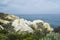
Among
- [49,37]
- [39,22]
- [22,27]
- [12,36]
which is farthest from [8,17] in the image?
[49,37]

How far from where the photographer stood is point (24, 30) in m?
23.3

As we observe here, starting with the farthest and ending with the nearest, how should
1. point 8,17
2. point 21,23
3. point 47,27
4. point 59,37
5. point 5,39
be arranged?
point 8,17 < point 47,27 < point 21,23 < point 5,39 < point 59,37

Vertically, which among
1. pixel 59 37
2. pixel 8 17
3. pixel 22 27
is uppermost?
pixel 8 17

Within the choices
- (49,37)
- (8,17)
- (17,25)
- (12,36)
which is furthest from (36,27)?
(49,37)

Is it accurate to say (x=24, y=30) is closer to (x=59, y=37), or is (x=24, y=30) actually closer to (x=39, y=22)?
(x=39, y=22)

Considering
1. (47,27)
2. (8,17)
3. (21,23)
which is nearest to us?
(21,23)

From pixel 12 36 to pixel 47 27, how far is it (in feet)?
35.5

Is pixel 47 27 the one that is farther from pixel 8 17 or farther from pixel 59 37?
pixel 59 37

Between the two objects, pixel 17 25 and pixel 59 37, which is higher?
pixel 17 25

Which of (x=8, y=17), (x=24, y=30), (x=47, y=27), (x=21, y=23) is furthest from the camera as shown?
(x=8, y=17)

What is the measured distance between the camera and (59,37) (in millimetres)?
13203

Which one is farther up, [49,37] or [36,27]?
[36,27]

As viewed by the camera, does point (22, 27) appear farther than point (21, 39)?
Yes

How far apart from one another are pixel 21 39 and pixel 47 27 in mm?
10980
